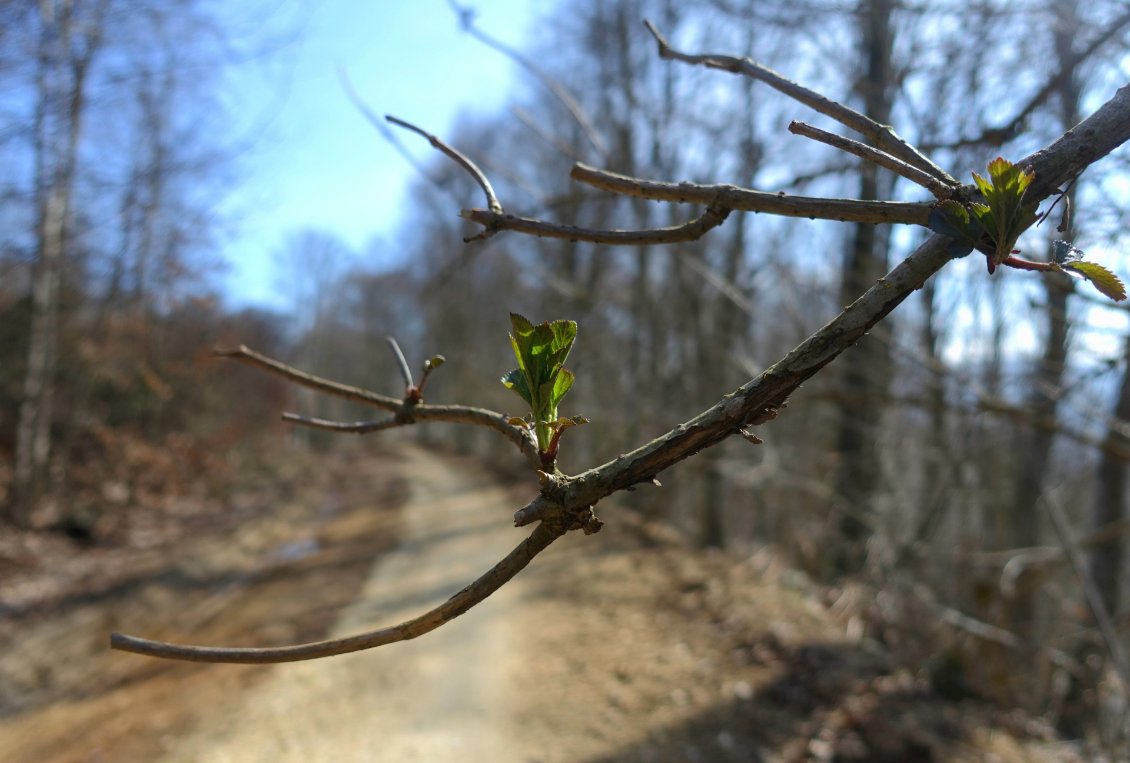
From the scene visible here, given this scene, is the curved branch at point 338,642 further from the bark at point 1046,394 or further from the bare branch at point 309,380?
the bark at point 1046,394

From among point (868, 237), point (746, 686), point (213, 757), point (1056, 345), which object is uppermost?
point (868, 237)

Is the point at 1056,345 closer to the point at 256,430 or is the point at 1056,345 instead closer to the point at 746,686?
the point at 746,686

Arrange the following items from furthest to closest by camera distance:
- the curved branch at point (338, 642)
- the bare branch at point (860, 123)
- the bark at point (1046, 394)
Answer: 1. the bark at point (1046, 394)
2. the bare branch at point (860, 123)
3. the curved branch at point (338, 642)

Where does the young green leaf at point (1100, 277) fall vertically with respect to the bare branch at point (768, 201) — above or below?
below

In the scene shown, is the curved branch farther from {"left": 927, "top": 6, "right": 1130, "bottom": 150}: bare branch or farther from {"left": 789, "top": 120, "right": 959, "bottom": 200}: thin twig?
{"left": 927, "top": 6, "right": 1130, "bottom": 150}: bare branch

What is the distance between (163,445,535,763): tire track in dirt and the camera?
5.83 metres

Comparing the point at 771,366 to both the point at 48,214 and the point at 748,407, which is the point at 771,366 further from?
the point at 48,214

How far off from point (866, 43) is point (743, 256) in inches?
252

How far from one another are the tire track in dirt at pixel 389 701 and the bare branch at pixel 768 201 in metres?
5.30

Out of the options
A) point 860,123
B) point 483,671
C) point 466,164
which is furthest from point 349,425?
point 483,671

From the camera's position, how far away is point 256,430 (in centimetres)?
2575

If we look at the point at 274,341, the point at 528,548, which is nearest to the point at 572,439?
the point at 274,341

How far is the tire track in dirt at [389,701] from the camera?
230 inches

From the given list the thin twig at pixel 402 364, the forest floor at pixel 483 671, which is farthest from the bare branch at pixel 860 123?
the forest floor at pixel 483 671
